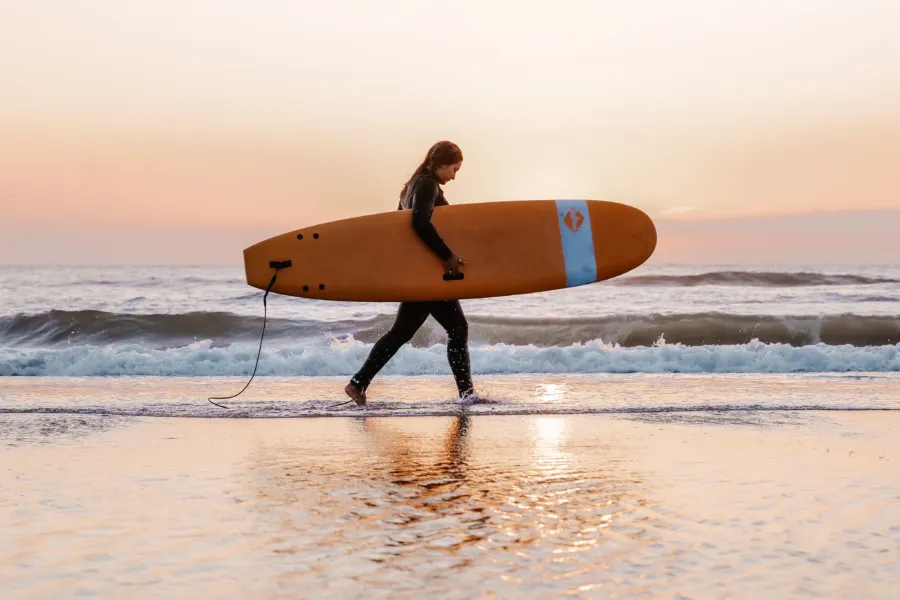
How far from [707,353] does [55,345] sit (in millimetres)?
9867

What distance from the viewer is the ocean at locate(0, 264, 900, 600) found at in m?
2.42

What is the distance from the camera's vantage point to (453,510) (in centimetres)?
313

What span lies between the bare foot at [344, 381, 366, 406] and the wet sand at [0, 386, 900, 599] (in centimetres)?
106

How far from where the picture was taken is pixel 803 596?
7.36ft

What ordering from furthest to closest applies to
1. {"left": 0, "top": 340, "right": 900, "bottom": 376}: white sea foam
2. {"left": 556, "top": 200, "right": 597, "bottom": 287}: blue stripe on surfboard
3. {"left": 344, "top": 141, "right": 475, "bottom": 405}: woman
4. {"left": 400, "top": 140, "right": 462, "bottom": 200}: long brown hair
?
{"left": 0, "top": 340, "right": 900, "bottom": 376}: white sea foam, {"left": 556, "top": 200, "right": 597, "bottom": 287}: blue stripe on surfboard, {"left": 344, "top": 141, "right": 475, "bottom": 405}: woman, {"left": 400, "top": 140, "right": 462, "bottom": 200}: long brown hair

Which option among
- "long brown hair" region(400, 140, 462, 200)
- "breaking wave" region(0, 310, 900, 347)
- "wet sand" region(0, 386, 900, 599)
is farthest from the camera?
"breaking wave" region(0, 310, 900, 347)

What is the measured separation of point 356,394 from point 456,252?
1.21 meters

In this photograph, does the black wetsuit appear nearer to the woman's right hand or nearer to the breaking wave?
the woman's right hand

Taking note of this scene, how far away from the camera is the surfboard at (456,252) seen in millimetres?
6641

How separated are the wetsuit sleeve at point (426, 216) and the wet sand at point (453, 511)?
159 cm

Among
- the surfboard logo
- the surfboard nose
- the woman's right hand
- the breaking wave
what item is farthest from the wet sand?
the breaking wave

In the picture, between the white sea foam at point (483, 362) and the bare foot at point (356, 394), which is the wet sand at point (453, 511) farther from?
the white sea foam at point (483, 362)

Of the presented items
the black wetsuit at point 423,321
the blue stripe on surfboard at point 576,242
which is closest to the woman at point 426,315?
the black wetsuit at point 423,321

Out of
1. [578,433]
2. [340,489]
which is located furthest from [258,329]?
[340,489]
